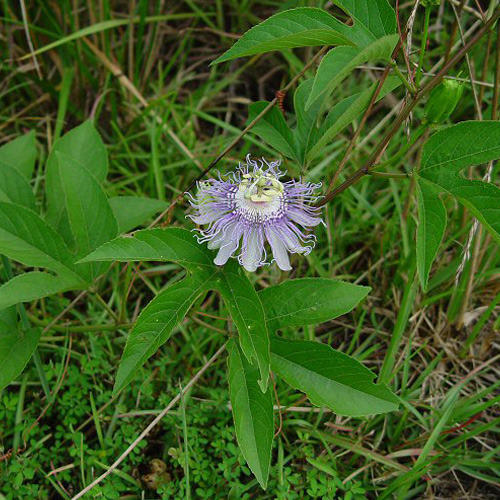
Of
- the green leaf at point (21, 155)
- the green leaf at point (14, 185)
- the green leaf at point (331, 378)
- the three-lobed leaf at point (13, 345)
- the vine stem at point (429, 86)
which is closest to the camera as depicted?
the vine stem at point (429, 86)

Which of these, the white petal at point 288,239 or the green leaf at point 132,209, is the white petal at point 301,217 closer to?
the white petal at point 288,239

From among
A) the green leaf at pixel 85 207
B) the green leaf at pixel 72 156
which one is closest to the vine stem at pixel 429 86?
the green leaf at pixel 85 207

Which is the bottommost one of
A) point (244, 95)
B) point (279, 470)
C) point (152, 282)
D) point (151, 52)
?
point (279, 470)

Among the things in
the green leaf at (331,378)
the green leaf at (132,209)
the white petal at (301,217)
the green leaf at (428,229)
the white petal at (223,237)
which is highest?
the green leaf at (428,229)

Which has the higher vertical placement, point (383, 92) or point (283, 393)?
point (383, 92)

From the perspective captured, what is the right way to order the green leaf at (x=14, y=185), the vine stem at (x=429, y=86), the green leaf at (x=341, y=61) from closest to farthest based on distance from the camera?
the green leaf at (x=341, y=61) → the vine stem at (x=429, y=86) → the green leaf at (x=14, y=185)

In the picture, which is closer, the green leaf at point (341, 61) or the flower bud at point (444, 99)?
the green leaf at point (341, 61)

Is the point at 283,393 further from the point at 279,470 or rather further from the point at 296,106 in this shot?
the point at 296,106

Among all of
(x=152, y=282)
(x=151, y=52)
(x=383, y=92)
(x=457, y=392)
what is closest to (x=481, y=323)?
(x=457, y=392)
